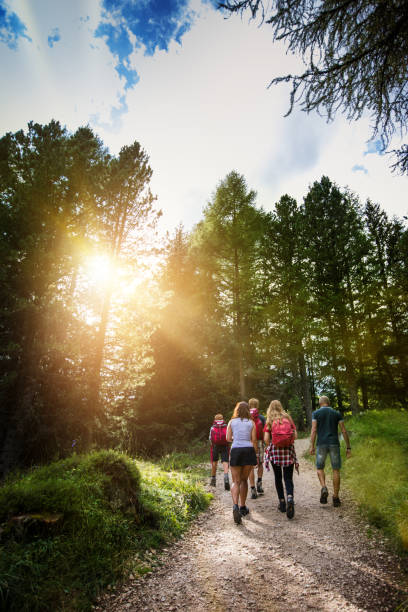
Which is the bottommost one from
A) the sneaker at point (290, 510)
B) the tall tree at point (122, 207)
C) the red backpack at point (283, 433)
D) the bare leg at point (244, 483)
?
the sneaker at point (290, 510)

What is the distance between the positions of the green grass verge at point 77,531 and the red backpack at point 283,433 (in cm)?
228

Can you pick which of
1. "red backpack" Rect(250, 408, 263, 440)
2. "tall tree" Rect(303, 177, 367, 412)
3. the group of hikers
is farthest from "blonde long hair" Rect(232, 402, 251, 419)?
"tall tree" Rect(303, 177, 367, 412)

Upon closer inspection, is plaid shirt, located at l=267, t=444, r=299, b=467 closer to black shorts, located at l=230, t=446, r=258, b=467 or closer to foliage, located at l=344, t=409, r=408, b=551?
black shorts, located at l=230, t=446, r=258, b=467

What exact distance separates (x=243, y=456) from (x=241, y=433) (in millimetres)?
405

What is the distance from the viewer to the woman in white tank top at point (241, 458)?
561 cm

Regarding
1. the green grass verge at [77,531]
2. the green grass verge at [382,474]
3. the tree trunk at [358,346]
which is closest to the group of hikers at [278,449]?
the green grass verge at [382,474]

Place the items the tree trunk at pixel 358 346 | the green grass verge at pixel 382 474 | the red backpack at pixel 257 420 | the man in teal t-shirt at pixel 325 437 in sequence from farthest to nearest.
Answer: the tree trunk at pixel 358 346 → the red backpack at pixel 257 420 → the man in teal t-shirt at pixel 325 437 → the green grass verge at pixel 382 474

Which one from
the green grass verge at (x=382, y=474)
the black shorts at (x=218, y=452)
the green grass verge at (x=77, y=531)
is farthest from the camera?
the black shorts at (x=218, y=452)

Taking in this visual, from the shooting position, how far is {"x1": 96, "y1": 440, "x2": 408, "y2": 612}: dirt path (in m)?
3.03

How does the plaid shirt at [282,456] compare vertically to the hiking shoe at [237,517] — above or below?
above

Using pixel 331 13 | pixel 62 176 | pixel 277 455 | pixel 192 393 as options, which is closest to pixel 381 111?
pixel 331 13

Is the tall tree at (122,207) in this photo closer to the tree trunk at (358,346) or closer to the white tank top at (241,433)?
the white tank top at (241,433)

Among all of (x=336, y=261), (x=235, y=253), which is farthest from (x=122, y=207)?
(x=336, y=261)

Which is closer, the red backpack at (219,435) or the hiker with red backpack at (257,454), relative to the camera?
the hiker with red backpack at (257,454)
